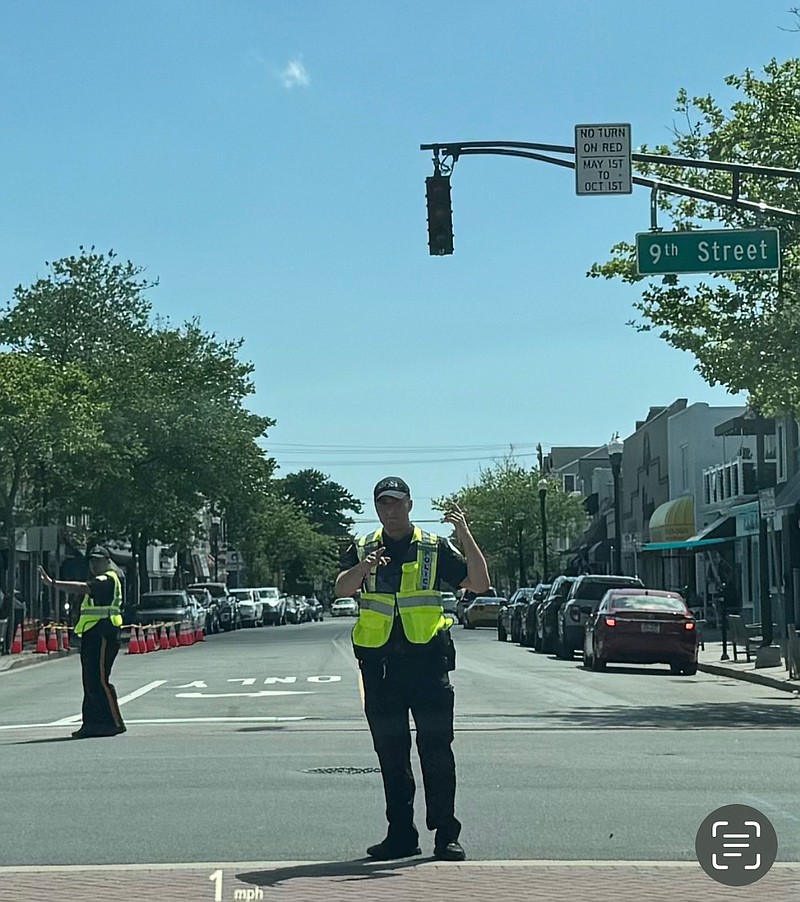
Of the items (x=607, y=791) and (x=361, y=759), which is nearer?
(x=607, y=791)

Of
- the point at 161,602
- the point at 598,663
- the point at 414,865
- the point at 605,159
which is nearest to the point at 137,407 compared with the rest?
the point at 161,602

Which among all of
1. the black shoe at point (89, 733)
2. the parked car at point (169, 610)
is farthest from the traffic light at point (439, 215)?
the parked car at point (169, 610)

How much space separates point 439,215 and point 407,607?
10697 millimetres

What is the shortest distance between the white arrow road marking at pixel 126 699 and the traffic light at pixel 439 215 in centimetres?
668

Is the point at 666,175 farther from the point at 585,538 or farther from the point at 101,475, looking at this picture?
the point at 585,538

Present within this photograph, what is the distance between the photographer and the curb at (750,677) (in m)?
22.3

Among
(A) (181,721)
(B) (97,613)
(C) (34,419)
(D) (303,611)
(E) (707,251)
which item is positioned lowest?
(A) (181,721)

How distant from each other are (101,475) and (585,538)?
37.7 meters

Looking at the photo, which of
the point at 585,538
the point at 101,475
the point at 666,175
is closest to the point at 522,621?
the point at 101,475

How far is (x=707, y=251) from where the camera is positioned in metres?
17.7

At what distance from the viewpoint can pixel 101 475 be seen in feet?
156

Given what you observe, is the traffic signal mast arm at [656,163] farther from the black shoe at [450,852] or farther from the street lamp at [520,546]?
the street lamp at [520,546]

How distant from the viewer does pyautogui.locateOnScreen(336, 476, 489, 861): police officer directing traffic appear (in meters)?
8.17

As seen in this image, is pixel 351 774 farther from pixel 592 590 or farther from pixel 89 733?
pixel 592 590
